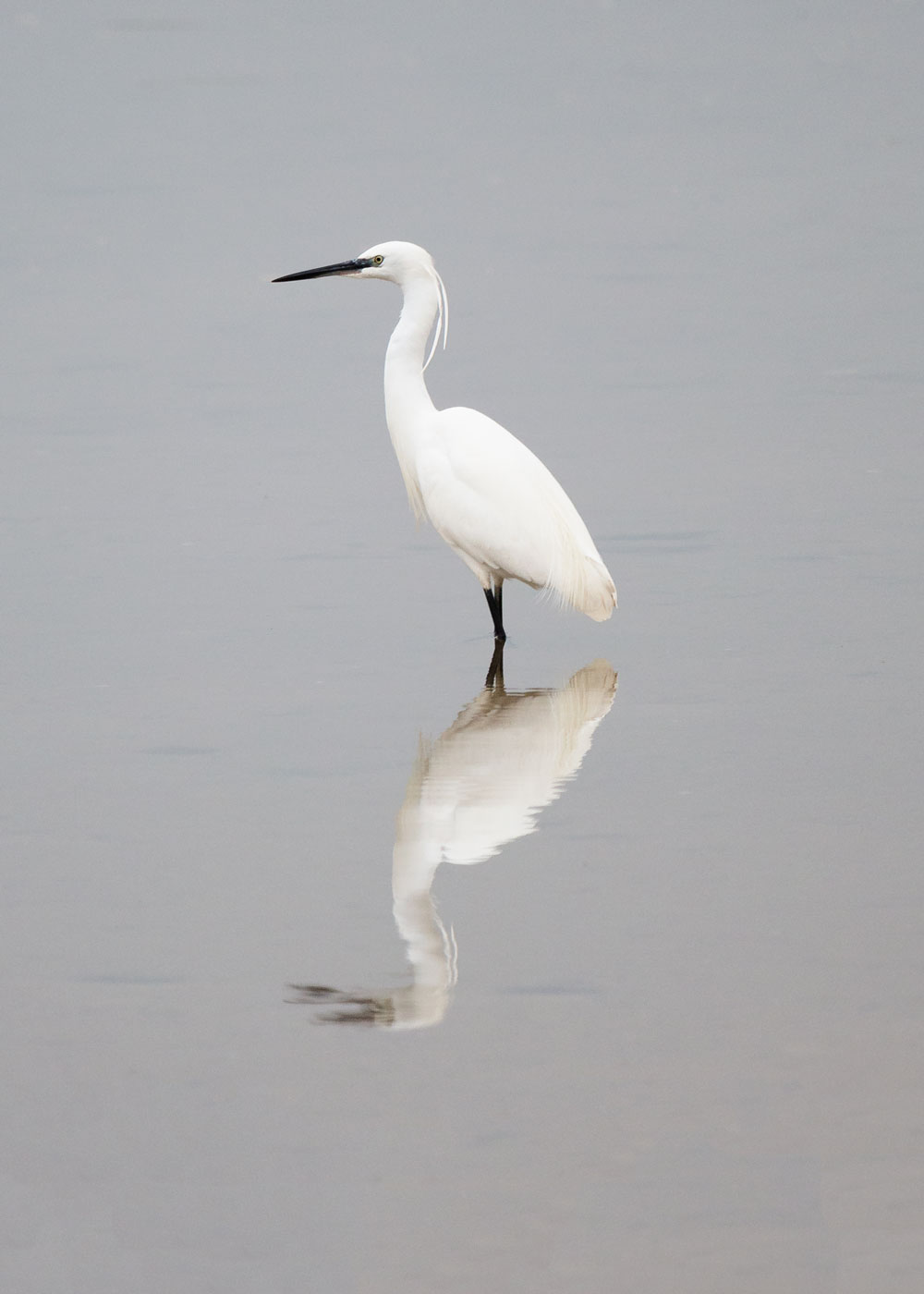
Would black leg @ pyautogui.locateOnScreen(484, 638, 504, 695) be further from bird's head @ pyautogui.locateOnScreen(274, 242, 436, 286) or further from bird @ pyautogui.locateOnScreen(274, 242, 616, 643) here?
bird's head @ pyautogui.locateOnScreen(274, 242, 436, 286)

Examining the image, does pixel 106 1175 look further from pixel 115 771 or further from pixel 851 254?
pixel 851 254

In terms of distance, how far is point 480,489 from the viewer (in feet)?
17.1

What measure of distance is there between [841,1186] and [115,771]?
2.11 meters

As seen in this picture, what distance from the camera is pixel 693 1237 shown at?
217 centimetres

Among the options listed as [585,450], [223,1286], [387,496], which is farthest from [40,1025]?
[585,450]

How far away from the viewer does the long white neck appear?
5.43 m

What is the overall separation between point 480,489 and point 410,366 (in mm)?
498

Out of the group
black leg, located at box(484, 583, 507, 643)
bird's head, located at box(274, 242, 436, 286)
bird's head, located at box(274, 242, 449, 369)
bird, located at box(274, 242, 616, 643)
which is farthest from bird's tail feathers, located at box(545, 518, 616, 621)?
bird's head, located at box(274, 242, 436, 286)

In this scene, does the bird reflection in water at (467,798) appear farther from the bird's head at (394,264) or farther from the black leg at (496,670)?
the bird's head at (394,264)

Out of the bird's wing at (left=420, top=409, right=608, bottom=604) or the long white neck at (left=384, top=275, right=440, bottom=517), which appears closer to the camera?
the bird's wing at (left=420, top=409, right=608, bottom=604)

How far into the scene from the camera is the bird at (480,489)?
5.10 meters

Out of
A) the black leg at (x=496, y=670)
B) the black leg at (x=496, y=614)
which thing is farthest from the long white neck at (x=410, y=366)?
the black leg at (x=496, y=670)

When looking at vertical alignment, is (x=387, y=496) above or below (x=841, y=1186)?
above

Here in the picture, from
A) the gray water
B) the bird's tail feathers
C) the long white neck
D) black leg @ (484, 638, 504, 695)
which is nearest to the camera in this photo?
the gray water
